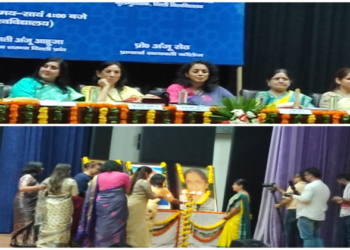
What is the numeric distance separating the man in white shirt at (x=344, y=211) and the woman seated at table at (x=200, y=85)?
1.03 m

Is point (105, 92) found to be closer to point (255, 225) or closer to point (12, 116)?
point (12, 116)

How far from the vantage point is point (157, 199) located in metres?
2.99

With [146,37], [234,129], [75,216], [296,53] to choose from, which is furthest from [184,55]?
[75,216]

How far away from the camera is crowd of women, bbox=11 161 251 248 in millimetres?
2877

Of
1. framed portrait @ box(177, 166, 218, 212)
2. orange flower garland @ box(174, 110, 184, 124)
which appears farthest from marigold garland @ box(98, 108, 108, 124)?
framed portrait @ box(177, 166, 218, 212)

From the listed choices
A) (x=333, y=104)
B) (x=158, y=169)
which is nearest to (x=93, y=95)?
(x=158, y=169)

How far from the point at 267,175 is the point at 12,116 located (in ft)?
4.42

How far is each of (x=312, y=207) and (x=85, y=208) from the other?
3.84 feet

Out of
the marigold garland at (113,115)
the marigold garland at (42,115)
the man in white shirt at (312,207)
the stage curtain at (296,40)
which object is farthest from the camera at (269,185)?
the stage curtain at (296,40)

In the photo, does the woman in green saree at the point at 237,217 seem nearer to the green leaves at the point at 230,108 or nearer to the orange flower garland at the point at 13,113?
the green leaves at the point at 230,108

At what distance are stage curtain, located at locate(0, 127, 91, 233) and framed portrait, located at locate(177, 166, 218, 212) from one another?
53cm

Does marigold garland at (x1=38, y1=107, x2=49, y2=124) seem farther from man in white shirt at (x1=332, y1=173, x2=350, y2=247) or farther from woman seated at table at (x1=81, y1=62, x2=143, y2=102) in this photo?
man in white shirt at (x1=332, y1=173, x2=350, y2=247)

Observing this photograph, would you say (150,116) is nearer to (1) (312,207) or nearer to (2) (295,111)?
(2) (295,111)

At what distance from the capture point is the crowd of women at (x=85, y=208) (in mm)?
2877
